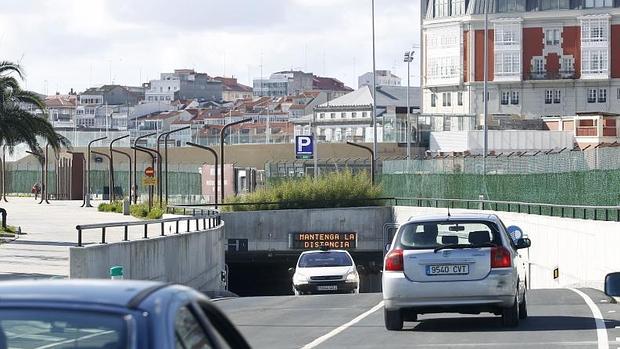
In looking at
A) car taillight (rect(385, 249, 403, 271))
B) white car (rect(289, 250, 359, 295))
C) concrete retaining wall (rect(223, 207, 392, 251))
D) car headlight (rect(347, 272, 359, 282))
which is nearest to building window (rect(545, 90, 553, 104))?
concrete retaining wall (rect(223, 207, 392, 251))

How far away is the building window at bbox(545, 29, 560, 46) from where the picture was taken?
11850 cm

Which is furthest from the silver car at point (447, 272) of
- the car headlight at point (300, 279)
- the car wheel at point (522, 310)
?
the car headlight at point (300, 279)

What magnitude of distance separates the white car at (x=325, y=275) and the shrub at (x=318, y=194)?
27761 millimetres

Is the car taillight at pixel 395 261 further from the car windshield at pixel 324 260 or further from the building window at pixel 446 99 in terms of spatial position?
the building window at pixel 446 99

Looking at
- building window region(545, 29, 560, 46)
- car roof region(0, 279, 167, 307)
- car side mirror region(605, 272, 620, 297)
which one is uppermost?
building window region(545, 29, 560, 46)

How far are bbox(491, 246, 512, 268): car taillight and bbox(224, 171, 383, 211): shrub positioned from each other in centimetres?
5202

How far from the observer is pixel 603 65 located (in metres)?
118

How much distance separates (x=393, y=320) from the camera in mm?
19000

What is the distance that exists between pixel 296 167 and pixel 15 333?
80.2 meters

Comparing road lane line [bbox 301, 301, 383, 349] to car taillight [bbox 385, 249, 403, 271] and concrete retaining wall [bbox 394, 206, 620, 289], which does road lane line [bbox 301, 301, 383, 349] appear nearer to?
car taillight [bbox 385, 249, 403, 271]

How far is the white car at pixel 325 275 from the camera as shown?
134 feet

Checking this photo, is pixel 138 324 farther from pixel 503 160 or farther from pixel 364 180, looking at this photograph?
pixel 364 180

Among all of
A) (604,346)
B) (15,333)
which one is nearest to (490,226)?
(604,346)

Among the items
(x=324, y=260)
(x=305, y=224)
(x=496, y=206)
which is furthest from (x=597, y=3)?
(x=324, y=260)
